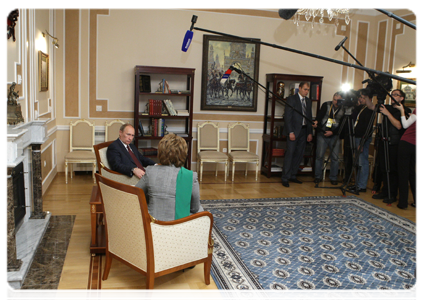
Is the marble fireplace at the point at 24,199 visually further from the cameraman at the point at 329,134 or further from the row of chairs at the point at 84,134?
the cameraman at the point at 329,134

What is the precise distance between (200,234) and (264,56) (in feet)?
15.8

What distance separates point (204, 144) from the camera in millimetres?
6621

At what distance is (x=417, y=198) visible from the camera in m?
4.96

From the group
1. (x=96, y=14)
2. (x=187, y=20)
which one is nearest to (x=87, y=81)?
(x=96, y=14)

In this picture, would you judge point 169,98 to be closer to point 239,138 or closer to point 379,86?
point 239,138

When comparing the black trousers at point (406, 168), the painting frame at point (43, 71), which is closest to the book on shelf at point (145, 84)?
the painting frame at point (43, 71)

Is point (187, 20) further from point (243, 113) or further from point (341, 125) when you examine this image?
point (341, 125)

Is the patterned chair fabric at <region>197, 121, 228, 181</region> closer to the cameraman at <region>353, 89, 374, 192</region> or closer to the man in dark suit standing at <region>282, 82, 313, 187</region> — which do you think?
the man in dark suit standing at <region>282, 82, 313, 187</region>

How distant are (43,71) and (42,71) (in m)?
0.08

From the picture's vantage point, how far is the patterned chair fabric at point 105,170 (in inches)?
145

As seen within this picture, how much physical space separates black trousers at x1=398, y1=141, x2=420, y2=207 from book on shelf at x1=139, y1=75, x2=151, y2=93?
148 inches

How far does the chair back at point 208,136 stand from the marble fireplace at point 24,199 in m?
3.10

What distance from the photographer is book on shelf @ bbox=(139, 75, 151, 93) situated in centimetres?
607

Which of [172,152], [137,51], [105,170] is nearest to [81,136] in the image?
[137,51]
